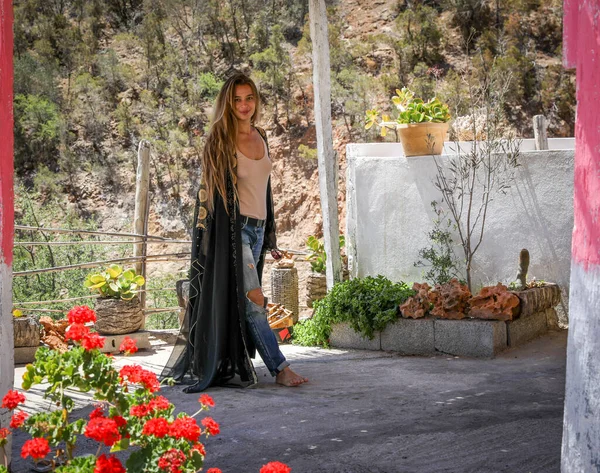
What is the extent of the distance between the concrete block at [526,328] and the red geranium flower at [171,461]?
3988 mm

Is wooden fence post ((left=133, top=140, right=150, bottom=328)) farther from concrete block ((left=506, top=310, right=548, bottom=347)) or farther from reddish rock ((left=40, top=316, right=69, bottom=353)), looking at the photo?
concrete block ((left=506, top=310, right=548, bottom=347))

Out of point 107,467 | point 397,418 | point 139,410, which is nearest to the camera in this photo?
point 107,467

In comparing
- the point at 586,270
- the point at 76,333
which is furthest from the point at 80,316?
A: the point at 586,270

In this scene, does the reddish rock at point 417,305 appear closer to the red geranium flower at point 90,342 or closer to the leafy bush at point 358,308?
the leafy bush at point 358,308

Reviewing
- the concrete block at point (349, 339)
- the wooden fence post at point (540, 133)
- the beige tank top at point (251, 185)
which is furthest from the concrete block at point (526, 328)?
the wooden fence post at point (540, 133)

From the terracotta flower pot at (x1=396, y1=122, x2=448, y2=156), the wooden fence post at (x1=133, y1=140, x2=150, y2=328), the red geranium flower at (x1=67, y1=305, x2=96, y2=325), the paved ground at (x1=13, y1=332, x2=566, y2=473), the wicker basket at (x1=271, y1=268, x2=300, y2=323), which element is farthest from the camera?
the wooden fence post at (x1=133, y1=140, x2=150, y2=328)

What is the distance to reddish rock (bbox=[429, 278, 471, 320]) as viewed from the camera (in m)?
5.61

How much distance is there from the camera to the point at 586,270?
93.0 inches

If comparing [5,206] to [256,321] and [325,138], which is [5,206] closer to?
[256,321]

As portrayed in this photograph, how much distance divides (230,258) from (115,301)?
7.17 ft

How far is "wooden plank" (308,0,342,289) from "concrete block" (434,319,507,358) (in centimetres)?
129

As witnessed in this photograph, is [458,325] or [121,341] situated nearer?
[458,325]

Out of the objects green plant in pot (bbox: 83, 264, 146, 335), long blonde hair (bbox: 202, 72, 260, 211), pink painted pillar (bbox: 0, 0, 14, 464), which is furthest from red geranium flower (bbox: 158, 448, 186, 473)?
green plant in pot (bbox: 83, 264, 146, 335)

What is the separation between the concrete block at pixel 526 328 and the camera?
5629mm
